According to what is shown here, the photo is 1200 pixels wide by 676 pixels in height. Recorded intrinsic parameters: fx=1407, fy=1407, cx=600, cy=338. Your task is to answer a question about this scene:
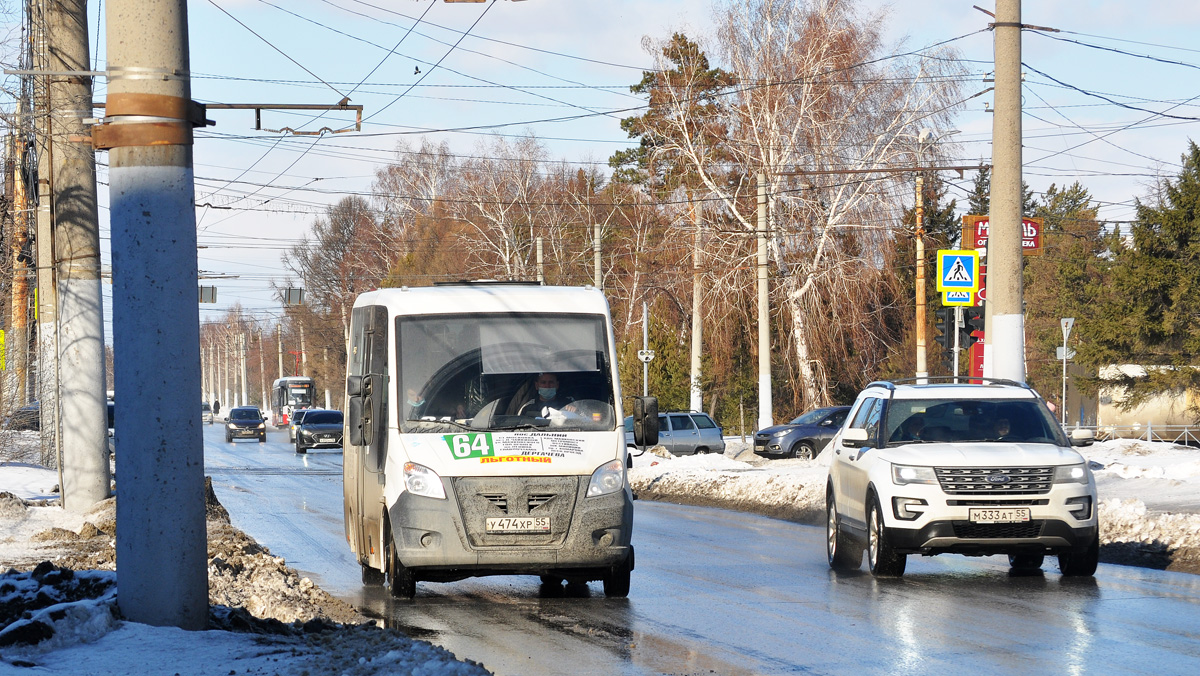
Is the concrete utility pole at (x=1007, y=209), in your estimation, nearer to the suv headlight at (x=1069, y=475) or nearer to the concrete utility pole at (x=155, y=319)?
the suv headlight at (x=1069, y=475)

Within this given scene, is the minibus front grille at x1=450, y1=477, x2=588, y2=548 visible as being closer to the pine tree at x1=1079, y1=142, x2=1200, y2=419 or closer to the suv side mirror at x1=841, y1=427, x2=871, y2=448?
the suv side mirror at x1=841, y1=427, x2=871, y2=448

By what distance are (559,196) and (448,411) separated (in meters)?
61.6

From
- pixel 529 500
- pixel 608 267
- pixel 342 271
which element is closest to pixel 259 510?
pixel 529 500

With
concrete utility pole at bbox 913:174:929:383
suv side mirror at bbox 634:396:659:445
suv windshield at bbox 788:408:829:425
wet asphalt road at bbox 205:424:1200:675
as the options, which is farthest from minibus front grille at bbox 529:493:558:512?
concrete utility pole at bbox 913:174:929:383

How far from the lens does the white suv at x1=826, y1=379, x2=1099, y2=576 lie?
1194cm

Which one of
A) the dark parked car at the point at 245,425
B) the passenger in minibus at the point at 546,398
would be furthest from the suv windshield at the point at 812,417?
the dark parked car at the point at 245,425

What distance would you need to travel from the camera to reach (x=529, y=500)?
10984mm

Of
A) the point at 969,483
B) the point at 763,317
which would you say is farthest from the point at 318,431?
the point at 969,483

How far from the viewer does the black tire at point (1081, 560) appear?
40.0 ft

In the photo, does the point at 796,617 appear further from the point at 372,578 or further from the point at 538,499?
the point at 372,578

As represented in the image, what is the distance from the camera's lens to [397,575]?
11219mm

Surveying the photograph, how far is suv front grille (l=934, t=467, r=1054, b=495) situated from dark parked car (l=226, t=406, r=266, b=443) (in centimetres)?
5324

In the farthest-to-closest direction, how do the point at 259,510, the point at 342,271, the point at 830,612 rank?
the point at 342,271
the point at 259,510
the point at 830,612

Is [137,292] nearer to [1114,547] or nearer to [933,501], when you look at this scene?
[933,501]
